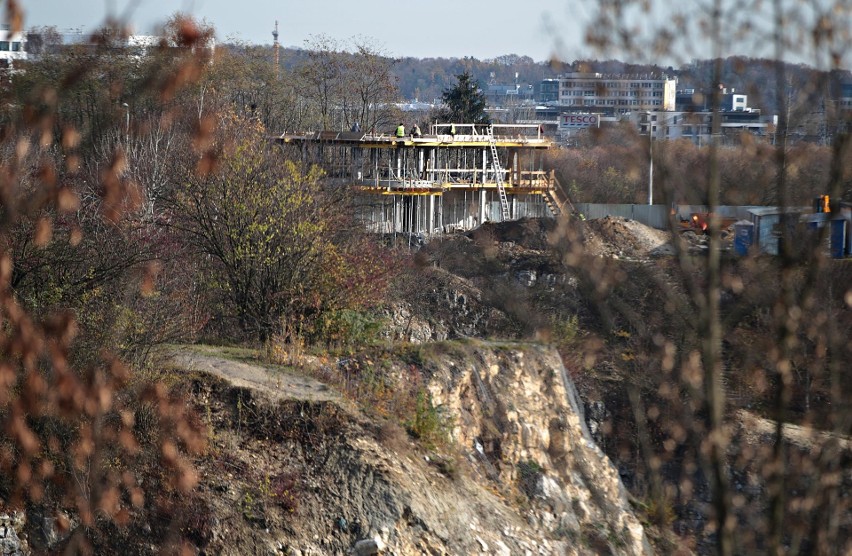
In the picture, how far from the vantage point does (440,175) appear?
42781 mm

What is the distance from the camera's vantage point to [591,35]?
4.07m

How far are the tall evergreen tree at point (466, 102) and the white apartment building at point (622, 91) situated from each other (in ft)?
169

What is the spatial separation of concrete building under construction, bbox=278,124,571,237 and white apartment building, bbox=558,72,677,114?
106 feet

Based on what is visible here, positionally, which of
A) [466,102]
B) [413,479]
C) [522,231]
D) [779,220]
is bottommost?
[413,479]

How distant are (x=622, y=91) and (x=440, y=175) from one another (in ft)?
127

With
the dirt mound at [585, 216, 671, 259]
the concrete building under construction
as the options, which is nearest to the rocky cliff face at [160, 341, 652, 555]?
the dirt mound at [585, 216, 671, 259]

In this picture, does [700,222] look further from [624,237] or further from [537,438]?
[624,237]

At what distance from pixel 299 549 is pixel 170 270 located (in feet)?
16.7

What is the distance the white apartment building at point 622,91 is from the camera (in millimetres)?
4242

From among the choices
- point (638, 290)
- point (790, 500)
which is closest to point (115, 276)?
point (790, 500)

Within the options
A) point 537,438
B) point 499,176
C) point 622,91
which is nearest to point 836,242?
point 622,91

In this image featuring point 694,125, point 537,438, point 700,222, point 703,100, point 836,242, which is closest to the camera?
point 703,100

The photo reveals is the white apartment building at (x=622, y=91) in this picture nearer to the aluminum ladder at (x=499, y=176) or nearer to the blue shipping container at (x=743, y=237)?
the blue shipping container at (x=743, y=237)

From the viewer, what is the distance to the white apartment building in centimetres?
424
